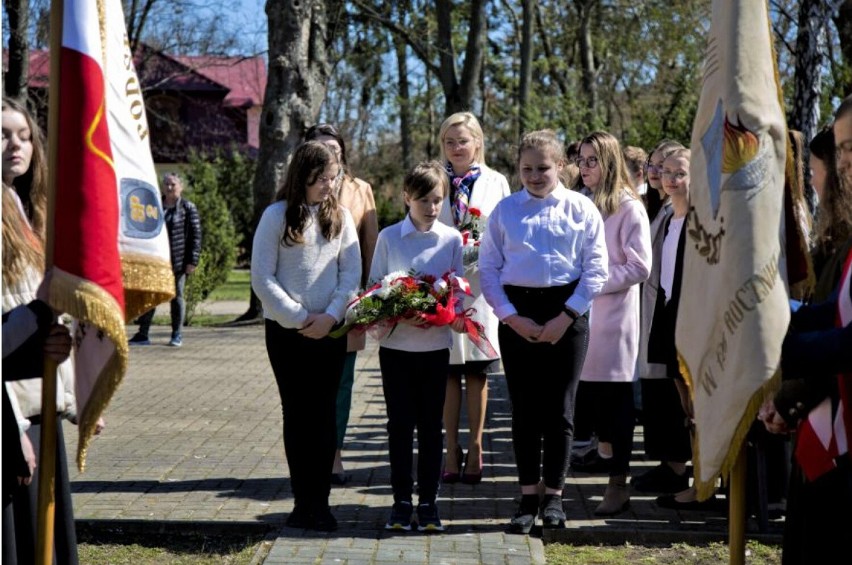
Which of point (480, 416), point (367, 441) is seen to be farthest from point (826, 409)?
point (367, 441)

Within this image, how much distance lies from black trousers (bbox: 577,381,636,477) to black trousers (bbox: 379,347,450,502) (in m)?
1.10

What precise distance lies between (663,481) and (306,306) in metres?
2.58

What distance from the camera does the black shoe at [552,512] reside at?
21.3 feet

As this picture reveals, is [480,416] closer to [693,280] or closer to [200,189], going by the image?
[693,280]

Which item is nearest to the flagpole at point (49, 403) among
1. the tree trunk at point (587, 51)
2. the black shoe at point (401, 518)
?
the black shoe at point (401, 518)

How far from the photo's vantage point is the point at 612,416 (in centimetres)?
→ 718

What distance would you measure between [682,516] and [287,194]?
112 inches

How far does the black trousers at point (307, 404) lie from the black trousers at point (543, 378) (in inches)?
38.6

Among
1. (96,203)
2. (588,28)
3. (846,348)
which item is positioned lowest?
(846,348)

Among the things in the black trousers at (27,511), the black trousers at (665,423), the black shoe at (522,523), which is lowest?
the black shoe at (522,523)

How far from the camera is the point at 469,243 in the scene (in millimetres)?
7496

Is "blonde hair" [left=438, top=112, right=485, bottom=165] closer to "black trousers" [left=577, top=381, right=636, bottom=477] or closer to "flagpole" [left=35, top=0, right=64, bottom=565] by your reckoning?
"black trousers" [left=577, top=381, right=636, bottom=477]

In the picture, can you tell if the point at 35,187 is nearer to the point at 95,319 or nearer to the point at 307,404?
the point at 95,319

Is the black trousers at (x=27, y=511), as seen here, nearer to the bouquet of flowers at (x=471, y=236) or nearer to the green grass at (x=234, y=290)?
the bouquet of flowers at (x=471, y=236)
